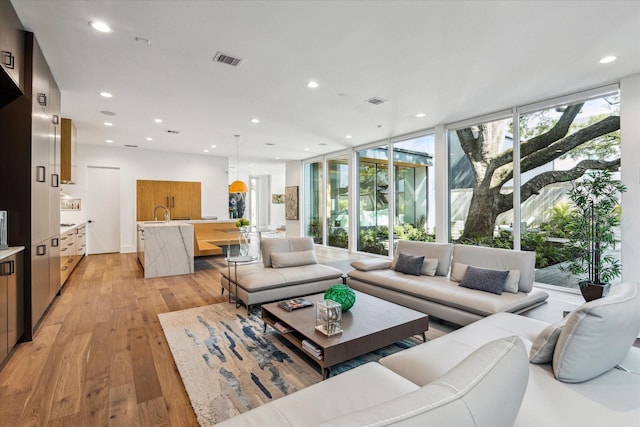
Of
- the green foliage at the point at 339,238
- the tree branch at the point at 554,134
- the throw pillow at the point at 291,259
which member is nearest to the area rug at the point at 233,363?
the throw pillow at the point at 291,259

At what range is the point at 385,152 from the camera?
25.3ft

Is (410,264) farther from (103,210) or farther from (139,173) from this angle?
(103,210)

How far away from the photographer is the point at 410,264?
4.10 metres

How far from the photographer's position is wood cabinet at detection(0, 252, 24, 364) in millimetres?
2463

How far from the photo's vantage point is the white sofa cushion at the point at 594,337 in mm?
1384

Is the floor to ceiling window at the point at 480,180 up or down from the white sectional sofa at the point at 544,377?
up

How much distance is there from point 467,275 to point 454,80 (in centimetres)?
246

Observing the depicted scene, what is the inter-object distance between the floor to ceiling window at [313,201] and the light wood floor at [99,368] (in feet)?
18.6

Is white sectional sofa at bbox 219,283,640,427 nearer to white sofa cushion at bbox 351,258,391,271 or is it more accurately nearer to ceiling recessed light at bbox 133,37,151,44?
white sofa cushion at bbox 351,258,391,271

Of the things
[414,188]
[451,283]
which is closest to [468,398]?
[451,283]

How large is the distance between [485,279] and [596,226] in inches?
72.5

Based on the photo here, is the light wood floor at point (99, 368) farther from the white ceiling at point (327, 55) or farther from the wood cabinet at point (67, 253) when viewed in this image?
the white ceiling at point (327, 55)

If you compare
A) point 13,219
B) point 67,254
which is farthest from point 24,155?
point 67,254

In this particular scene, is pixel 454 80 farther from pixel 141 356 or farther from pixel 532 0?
pixel 141 356
